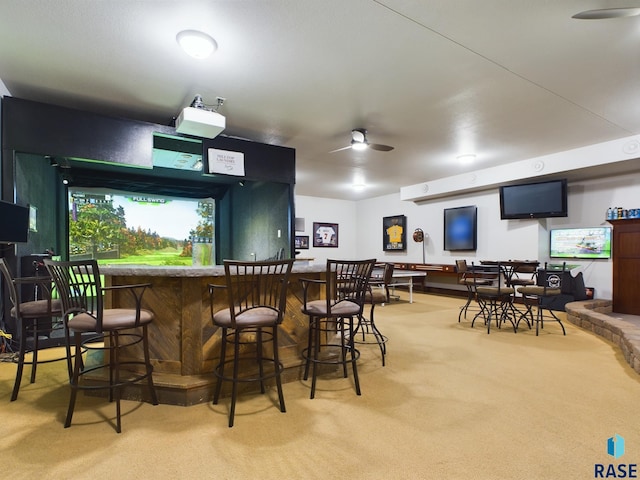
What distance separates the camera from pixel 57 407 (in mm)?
2375

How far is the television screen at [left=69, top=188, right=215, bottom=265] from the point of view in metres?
5.60

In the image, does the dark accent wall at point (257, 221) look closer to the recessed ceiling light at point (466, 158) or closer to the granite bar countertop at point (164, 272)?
the granite bar countertop at point (164, 272)

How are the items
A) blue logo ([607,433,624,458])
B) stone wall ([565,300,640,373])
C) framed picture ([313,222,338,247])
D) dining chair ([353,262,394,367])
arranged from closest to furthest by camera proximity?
blue logo ([607,433,624,458]), stone wall ([565,300,640,373]), dining chair ([353,262,394,367]), framed picture ([313,222,338,247])

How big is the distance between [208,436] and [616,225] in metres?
6.43

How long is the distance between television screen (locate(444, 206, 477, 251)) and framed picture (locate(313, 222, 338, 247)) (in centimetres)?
356

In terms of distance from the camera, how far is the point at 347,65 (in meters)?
3.17

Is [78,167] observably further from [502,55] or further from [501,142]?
[501,142]

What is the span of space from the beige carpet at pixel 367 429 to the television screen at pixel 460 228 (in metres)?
4.90

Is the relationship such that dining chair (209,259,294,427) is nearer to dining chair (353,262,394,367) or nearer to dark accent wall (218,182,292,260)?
dining chair (353,262,394,367)

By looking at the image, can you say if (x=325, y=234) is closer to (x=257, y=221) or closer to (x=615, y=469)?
(x=257, y=221)

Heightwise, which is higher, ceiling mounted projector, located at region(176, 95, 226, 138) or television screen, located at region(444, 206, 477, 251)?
ceiling mounted projector, located at region(176, 95, 226, 138)

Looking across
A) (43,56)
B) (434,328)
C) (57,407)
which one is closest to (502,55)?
(434,328)

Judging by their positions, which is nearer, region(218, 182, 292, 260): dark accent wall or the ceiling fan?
the ceiling fan

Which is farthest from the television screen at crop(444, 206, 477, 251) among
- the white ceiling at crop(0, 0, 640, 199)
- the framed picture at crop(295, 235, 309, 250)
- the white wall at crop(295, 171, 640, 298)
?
the framed picture at crop(295, 235, 309, 250)
